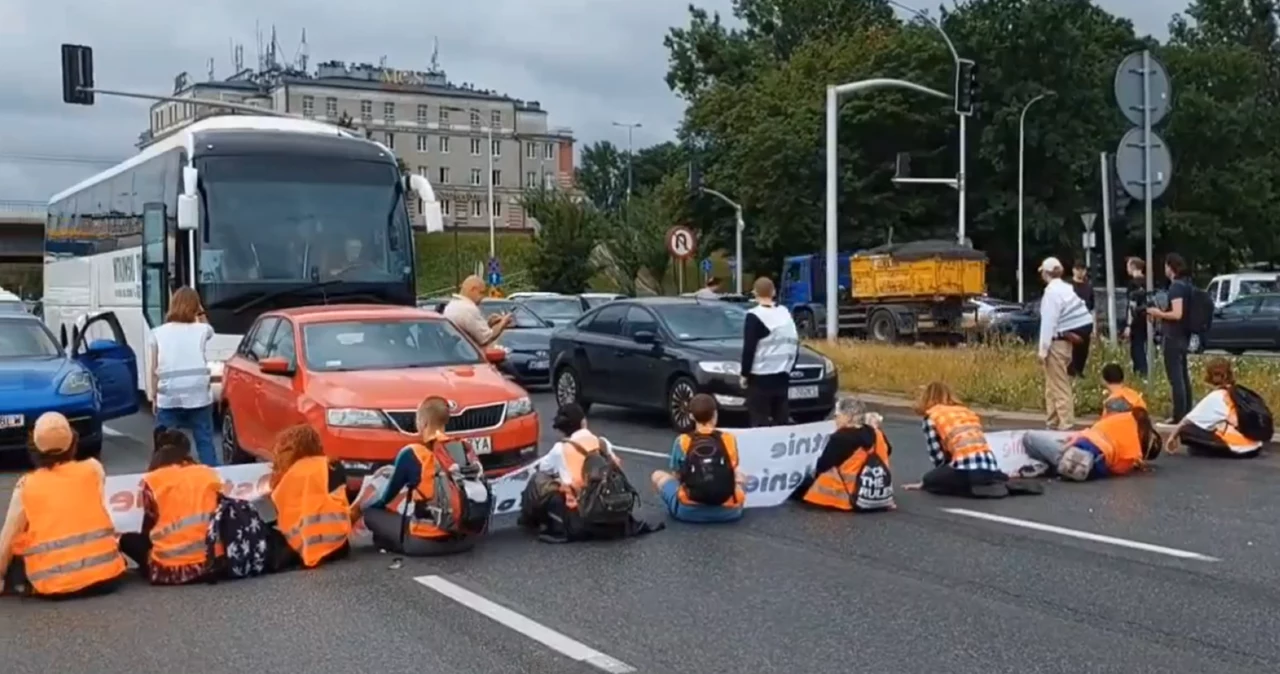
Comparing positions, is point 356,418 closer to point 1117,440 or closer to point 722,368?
point 722,368

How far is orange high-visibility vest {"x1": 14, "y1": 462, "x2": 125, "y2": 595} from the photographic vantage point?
8344mm

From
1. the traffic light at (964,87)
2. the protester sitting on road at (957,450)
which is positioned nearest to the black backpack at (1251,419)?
the protester sitting on road at (957,450)

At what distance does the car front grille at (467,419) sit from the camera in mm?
11195

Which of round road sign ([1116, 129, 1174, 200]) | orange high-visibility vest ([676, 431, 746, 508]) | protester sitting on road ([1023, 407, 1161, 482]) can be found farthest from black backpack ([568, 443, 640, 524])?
round road sign ([1116, 129, 1174, 200])

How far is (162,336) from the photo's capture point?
1184 centimetres

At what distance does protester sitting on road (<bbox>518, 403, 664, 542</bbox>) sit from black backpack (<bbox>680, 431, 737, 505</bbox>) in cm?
46

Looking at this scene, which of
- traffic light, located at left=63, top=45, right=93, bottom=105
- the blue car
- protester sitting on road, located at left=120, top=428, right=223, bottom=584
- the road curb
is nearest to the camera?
protester sitting on road, located at left=120, top=428, right=223, bottom=584

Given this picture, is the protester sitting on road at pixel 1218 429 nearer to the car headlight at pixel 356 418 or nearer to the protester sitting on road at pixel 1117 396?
the protester sitting on road at pixel 1117 396

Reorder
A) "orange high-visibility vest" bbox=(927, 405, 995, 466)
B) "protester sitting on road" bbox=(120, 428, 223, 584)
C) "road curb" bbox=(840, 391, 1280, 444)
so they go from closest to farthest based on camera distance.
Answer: "protester sitting on road" bbox=(120, 428, 223, 584), "orange high-visibility vest" bbox=(927, 405, 995, 466), "road curb" bbox=(840, 391, 1280, 444)

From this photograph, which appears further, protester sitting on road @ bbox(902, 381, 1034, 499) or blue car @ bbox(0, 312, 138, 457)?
blue car @ bbox(0, 312, 138, 457)

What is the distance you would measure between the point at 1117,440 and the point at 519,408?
16.4ft

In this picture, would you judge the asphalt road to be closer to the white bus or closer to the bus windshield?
the white bus

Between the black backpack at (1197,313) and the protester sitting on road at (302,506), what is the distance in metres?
9.85

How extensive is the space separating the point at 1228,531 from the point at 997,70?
51449 millimetres
